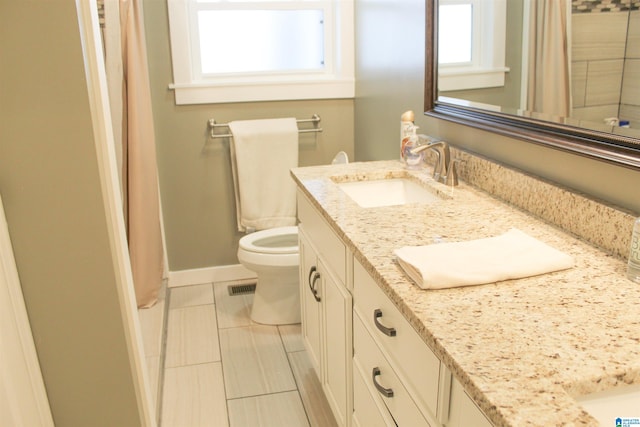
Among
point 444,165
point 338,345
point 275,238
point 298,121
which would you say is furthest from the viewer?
point 298,121

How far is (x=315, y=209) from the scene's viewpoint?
1.88 metres

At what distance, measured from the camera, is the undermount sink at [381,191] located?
6.75 feet

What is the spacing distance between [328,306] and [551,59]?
973 mm

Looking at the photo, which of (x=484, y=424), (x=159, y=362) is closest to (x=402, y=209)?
(x=484, y=424)

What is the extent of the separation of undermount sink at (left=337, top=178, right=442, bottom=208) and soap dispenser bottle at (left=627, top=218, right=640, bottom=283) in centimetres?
94

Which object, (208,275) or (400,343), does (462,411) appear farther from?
(208,275)

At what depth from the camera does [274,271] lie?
8.75 ft

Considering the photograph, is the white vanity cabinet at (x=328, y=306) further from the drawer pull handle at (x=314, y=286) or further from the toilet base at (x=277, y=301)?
the toilet base at (x=277, y=301)

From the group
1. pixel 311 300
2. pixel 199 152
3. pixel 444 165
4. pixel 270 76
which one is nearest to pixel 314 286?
pixel 311 300

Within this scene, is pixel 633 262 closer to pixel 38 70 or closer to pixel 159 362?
pixel 38 70

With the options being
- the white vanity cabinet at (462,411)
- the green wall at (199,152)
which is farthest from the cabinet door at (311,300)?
the green wall at (199,152)

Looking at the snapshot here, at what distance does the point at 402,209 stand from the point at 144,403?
1.03 meters

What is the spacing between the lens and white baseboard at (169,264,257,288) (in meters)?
3.25

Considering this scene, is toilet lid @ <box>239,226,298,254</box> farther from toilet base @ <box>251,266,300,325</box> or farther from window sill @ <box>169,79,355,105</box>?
window sill @ <box>169,79,355,105</box>
